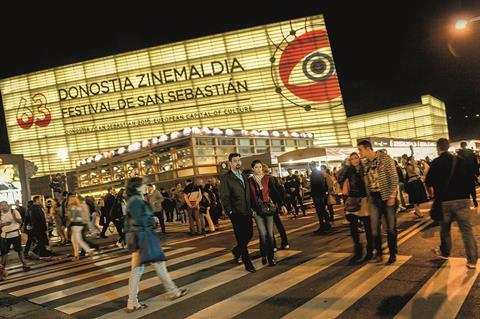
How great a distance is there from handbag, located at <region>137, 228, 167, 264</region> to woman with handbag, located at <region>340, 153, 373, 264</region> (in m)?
3.06

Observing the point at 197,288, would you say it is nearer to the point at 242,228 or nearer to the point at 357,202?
the point at 242,228

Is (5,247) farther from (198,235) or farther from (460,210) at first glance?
(460,210)

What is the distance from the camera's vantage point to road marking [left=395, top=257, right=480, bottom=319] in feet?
13.0

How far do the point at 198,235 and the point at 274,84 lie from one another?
3372cm

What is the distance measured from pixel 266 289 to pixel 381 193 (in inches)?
90.5

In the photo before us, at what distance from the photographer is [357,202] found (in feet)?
21.7

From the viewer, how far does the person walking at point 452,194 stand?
5.35m

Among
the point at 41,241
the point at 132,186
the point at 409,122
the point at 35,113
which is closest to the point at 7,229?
the point at 41,241

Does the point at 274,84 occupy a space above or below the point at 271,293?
above

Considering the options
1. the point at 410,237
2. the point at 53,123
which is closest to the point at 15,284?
the point at 410,237

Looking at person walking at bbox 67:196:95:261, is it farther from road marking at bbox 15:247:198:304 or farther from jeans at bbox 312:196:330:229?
jeans at bbox 312:196:330:229

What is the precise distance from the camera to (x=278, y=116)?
1754 inches

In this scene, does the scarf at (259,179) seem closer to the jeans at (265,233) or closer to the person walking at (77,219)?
the jeans at (265,233)

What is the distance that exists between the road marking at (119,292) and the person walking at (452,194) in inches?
153
